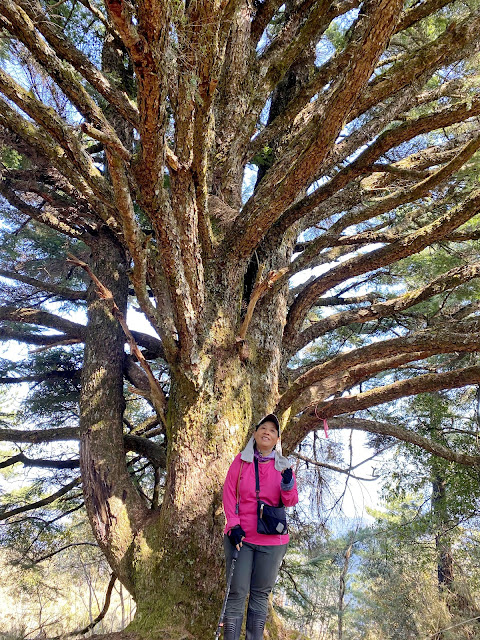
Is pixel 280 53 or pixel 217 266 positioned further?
pixel 280 53

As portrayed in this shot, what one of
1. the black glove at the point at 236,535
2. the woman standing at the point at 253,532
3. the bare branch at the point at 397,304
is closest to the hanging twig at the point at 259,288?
the woman standing at the point at 253,532

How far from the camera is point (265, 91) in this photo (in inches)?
149

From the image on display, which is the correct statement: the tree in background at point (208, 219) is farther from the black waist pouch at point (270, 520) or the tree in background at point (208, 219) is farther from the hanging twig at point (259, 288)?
the black waist pouch at point (270, 520)

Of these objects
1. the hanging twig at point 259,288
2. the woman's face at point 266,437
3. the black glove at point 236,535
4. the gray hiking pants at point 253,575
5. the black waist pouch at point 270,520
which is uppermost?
the hanging twig at point 259,288

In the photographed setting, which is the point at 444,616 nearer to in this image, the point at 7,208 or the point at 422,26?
the point at 422,26

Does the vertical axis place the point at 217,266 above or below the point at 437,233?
below

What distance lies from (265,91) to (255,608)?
394 centimetres

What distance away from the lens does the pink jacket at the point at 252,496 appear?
2729 mm

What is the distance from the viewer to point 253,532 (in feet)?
8.98

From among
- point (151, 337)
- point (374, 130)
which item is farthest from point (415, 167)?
point (151, 337)

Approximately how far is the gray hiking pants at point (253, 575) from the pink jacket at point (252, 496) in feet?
0.19

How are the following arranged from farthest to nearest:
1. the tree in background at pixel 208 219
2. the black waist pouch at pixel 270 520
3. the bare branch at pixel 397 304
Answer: the bare branch at pixel 397 304, the black waist pouch at pixel 270 520, the tree in background at pixel 208 219

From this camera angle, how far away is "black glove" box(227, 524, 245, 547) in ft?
8.55

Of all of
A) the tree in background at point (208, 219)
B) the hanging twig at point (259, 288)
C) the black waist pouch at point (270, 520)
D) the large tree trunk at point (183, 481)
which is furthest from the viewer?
the hanging twig at point (259, 288)
